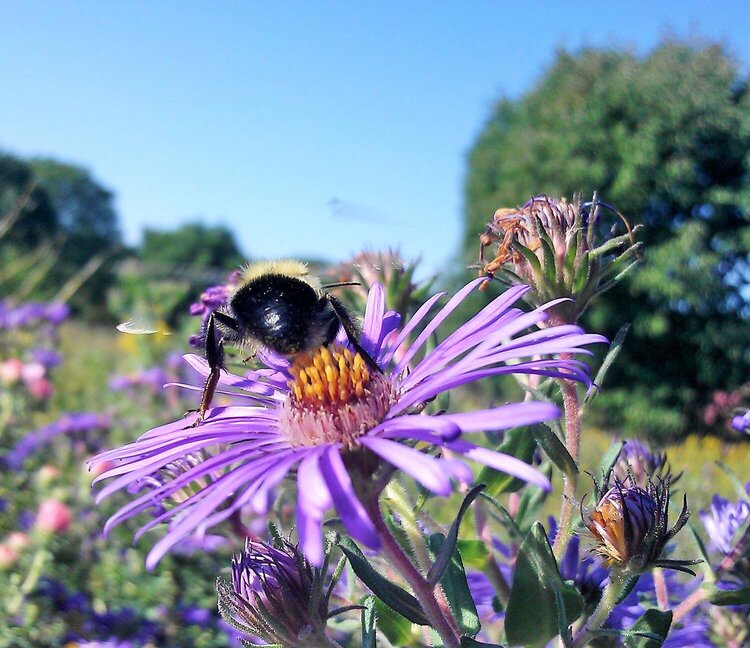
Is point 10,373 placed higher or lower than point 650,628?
higher

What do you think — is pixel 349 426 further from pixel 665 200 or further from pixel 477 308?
pixel 665 200

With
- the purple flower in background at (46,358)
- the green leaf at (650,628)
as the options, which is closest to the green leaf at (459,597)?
the green leaf at (650,628)

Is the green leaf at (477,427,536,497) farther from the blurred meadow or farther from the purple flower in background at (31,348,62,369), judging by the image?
the purple flower in background at (31,348,62,369)

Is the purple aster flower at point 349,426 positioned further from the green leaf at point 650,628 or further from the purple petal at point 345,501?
the green leaf at point 650,628

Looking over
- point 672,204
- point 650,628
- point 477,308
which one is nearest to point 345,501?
point 650,628

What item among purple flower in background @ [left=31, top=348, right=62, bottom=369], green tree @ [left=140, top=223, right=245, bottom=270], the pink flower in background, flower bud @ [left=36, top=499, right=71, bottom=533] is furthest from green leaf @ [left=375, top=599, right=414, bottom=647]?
green tree @ [left=140, top=223, right=245, bottom=270]
